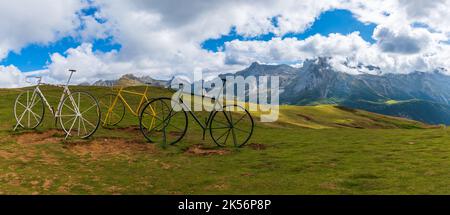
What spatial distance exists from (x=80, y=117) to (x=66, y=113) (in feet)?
70.1

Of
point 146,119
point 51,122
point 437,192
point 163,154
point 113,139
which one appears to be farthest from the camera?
point 146,119

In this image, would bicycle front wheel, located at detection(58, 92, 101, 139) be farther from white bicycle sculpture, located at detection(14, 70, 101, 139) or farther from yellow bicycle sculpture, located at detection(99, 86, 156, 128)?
yellow bicycle sculpture, located at detection(99, 86, 156, 128)

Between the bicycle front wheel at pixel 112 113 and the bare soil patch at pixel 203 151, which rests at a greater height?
the bicycle front wheel at pixel 112 113

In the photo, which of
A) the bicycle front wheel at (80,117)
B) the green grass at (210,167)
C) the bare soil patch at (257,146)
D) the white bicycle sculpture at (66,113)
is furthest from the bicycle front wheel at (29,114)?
the bare soil patch at (257,146)

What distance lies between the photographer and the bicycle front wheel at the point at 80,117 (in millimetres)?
33656

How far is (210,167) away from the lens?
2805cm

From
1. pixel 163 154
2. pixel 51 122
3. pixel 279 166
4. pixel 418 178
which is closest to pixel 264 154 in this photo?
pixel 279 166

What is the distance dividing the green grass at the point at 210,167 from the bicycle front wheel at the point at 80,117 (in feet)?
4.75

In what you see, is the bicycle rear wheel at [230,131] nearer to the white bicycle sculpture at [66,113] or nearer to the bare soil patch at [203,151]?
the bare soil patch at [203,151]

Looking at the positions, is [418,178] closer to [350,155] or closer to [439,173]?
[439,173]
